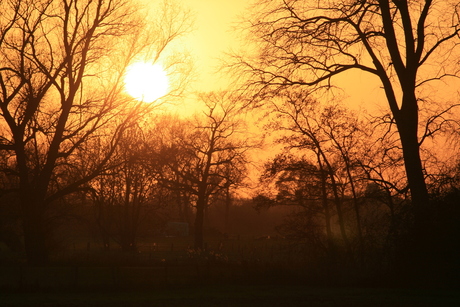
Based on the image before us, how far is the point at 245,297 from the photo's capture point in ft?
62.2

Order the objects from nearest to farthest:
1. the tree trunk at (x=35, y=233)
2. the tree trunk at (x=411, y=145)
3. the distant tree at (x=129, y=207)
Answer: the tree trunk at (x=411, y=145) < the tree trunk at (x=35, y=233) < the distant tree at (x=129, y=207)

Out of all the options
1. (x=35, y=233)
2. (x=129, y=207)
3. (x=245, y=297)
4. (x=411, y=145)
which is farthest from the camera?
(x=129, y=207)

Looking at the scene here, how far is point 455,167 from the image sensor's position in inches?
702

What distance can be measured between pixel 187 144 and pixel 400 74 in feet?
118

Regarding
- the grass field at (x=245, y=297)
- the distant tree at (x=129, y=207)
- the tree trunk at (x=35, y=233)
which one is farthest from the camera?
the distant tree at (x=129, y=207)

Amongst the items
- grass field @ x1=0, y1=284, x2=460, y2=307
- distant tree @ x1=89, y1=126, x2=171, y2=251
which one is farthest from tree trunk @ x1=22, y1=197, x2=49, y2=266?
distant tree @ x1=89, y1=126, x2=171, y2=251

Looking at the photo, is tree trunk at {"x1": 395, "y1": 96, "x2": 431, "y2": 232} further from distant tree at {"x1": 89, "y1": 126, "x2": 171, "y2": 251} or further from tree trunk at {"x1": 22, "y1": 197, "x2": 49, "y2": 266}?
distant tree at {"x1": 89, "y1": 126, "x2": 171, "y2": 251}

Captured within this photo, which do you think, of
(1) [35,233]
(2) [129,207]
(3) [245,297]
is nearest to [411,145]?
(3) [245,297]

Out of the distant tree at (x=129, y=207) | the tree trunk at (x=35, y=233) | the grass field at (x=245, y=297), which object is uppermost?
the distant tree at (x=129, y=207)

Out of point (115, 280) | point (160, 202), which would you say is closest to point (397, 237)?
point (115, 280)

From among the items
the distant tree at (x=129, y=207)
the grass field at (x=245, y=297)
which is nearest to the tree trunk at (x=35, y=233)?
the grass field at (x=245, y=297)

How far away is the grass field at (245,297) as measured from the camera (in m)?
15.8

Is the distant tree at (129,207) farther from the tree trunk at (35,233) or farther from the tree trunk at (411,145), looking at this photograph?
the tree trunk at (411,145)

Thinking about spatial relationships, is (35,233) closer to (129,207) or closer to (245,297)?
(245,297)
